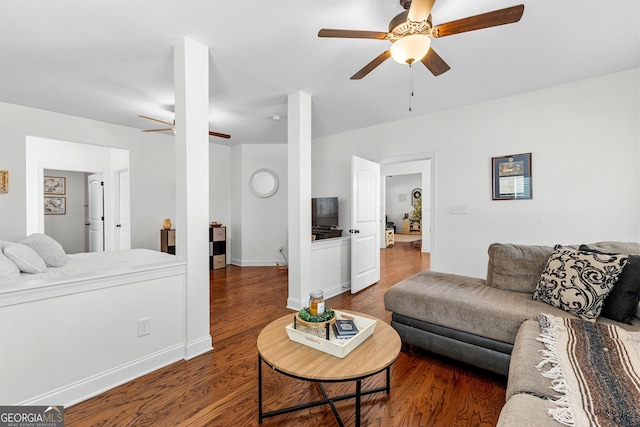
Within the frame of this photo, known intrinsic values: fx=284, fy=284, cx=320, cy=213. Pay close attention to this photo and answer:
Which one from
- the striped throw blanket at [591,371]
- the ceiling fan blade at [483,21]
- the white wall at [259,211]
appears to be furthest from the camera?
the white wall at [259,211]

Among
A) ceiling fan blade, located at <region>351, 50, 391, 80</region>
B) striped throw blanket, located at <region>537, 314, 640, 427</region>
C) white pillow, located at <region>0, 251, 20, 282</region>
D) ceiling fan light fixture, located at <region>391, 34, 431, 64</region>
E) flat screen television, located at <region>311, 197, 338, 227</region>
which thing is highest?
ceiling fan blade, located at <region>351, 50, 391, 80</region>

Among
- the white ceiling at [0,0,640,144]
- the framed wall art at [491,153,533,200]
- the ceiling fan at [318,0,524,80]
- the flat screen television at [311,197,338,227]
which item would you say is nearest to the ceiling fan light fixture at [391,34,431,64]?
the ceiling fan at [318,0,524,80]

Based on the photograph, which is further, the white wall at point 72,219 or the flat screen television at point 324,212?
the white wall at point 72,219

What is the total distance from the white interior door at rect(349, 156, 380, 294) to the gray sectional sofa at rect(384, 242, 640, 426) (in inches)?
54.8

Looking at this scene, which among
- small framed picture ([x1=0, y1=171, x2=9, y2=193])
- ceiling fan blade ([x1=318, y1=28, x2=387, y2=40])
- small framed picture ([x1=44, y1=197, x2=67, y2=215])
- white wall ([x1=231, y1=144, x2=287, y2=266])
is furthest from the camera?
white wall ([x1=231, y1=144, x2=287, y2=266])

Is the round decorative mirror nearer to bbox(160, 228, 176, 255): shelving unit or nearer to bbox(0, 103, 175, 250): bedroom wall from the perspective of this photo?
bbox(0, 103, 175, 250): bedroom wall

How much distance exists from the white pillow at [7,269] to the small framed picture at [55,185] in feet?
16.7

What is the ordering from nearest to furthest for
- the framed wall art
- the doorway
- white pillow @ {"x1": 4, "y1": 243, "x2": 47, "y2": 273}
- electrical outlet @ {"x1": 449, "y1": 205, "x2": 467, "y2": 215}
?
1. white pillow @ {"x1": 4, "y1": 243, "x2": 47, "y2": 273}
2. the framed wall art
3. electrical outlet @ {"x1": 449, "y1": 205, "x2": 467, "y2": 215}
4. the doorway

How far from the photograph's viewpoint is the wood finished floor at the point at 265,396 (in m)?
1.60

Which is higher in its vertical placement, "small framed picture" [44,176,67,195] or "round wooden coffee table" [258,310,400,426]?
"small framed picture" [44,176,67,195]

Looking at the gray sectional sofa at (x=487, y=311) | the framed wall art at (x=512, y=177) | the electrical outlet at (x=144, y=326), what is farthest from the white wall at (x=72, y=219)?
the framed wall art at (x=512, y=177)

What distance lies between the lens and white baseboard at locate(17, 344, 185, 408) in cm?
166

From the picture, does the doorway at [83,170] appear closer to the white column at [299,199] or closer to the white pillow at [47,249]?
the white pillow at [47,249]

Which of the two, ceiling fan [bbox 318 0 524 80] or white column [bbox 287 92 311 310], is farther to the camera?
white column [bbox 287 92 311 310]
